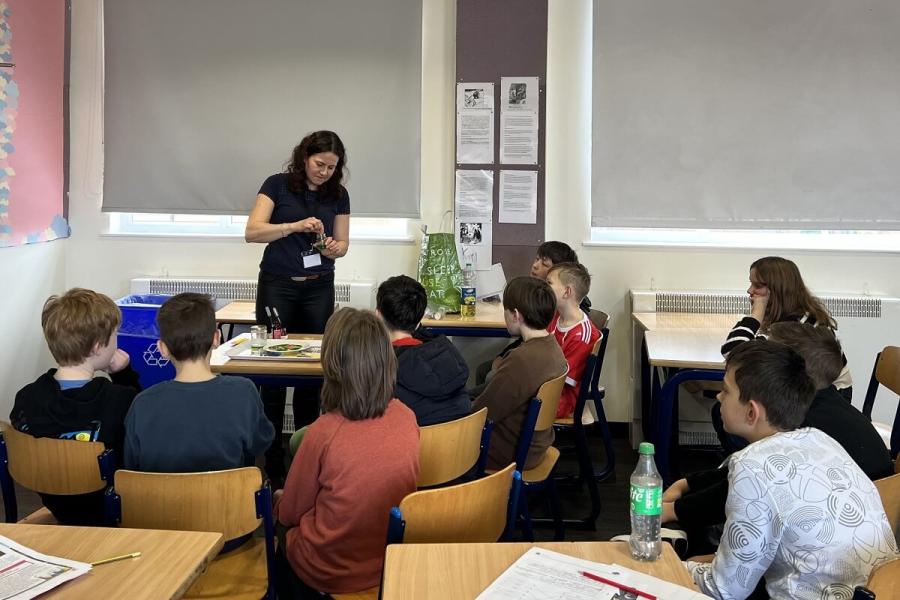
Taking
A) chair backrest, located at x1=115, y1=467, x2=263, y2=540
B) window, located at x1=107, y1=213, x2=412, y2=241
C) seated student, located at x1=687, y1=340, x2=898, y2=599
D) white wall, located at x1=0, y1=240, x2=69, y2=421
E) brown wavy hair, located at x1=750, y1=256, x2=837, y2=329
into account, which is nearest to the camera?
seated student, located at x1=687, y1=340, x2=898, y2=599

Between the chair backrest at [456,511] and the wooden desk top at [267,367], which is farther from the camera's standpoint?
the wooden desk top at [267,367]

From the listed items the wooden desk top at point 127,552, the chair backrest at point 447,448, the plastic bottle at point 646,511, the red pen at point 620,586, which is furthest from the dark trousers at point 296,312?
the red pen at point 620,586

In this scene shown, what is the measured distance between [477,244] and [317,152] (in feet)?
4.62

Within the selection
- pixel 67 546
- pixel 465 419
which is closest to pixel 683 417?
pixel 465 419

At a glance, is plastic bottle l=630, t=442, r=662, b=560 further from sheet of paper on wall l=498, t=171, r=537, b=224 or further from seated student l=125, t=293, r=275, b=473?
sheet of paper on wall l=498, t=171, r=537, b=224

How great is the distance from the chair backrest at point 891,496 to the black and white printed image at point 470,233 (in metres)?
3.01

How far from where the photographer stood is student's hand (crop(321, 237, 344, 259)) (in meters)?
3.49

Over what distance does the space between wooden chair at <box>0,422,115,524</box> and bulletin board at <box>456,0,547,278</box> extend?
3009mm

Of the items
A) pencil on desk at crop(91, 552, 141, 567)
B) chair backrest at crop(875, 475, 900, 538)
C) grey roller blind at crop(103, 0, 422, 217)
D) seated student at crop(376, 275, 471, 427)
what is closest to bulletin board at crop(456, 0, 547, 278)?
grey roller blind at crop(103, 0, 422, 217)

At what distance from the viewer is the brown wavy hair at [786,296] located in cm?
300

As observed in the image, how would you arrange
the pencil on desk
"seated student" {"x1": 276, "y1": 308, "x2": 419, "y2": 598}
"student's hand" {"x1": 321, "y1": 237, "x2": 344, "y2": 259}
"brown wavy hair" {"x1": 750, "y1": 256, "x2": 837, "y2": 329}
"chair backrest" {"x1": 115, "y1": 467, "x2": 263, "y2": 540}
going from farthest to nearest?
1. "student's hand" {"x1": 321, "y1": 237, "x2": 344, "y2": 259}
2. "brown wavy hair" {"x1": 750, "y1": 256, "x2": 837, "y2": 329}
3. "seated student" {"x1": 276, "y1": 308, "x2": 419, "y2": 598}
4. "chair backrest" {"x1": 115, "y1": 467, "x2": 263, "y2": 540}
5. the pencil on desk

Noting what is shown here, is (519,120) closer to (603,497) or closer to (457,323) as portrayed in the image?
(457,323)

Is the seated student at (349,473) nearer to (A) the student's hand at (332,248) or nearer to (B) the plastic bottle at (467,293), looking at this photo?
(A) the student's hand at (332,248)

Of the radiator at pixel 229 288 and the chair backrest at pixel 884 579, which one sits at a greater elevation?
the radiator at pixel 229 288
